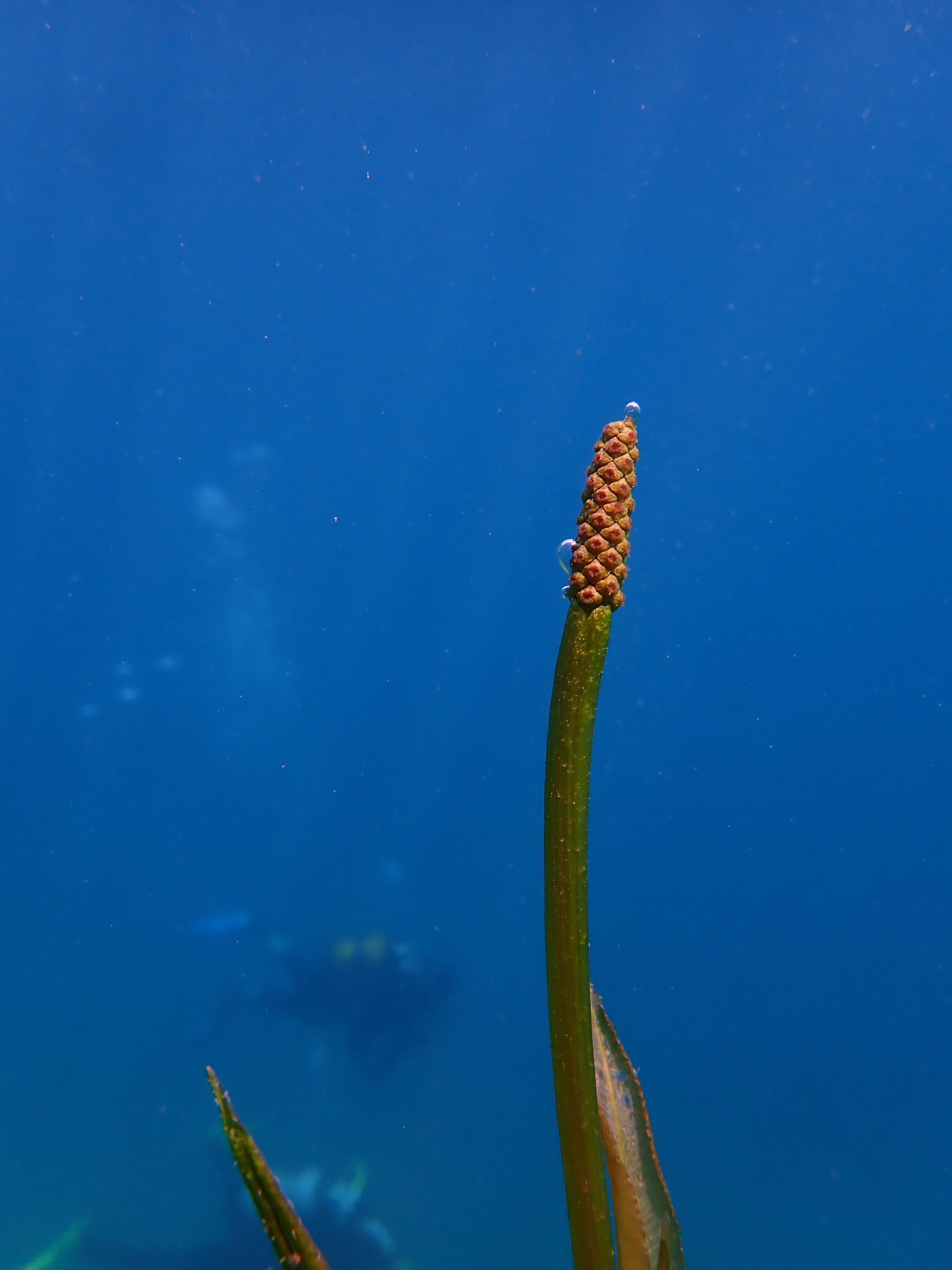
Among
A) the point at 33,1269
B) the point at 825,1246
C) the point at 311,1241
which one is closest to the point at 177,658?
the point at 33,1269

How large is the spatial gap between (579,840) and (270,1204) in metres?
0.63

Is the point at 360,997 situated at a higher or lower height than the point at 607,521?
higher

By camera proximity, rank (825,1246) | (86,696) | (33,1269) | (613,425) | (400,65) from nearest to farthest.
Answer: (613,425), (33,1269), (400,65), (86,696), (825,1246)

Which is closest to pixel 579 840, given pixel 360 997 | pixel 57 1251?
pixel 360 997

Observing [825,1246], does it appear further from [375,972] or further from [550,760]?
[550,760]

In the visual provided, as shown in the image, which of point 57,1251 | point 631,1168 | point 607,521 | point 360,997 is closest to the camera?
point 607,521

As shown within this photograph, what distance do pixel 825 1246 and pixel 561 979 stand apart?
625 inches

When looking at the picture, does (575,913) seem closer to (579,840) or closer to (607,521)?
(579,840)

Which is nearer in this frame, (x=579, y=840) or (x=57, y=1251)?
(x=579, y=840)

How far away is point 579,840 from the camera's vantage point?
1.01 meters

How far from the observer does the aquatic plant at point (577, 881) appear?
3.08 ft

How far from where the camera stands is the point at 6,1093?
1049cm

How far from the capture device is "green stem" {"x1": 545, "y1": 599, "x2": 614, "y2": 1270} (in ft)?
3.23

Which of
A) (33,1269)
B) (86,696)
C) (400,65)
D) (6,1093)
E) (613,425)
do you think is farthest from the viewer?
(86,696)
